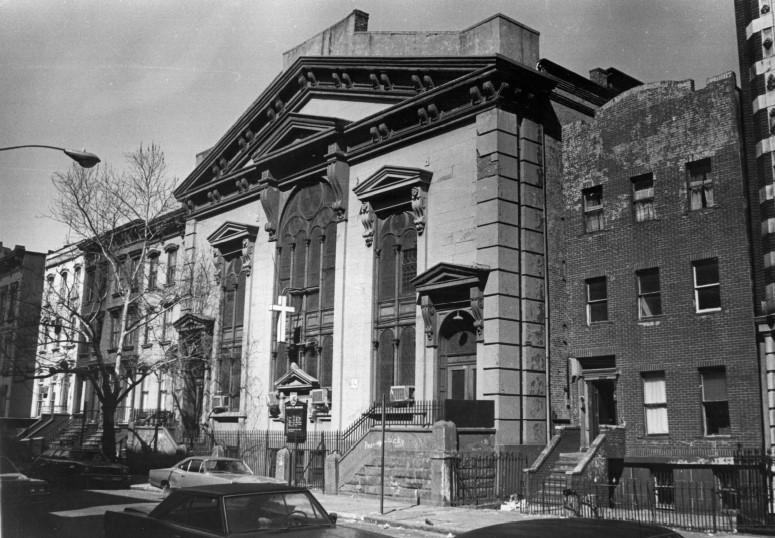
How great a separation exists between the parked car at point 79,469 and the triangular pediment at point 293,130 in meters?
14.0

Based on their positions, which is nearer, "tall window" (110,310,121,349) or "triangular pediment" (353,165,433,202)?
"triangular pediment" (353,165,433,202)

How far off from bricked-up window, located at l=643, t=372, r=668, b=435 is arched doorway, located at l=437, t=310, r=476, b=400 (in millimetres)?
5090

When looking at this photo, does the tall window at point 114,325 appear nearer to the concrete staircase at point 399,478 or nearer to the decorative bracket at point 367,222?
the decorative bracket at point 367,222

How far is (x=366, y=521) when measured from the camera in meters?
18.4

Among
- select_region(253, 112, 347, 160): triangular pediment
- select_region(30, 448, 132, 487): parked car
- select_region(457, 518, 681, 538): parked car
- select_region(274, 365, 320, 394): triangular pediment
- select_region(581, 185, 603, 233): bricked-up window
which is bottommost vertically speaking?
select_region(30, 448, 132, 487): parked car

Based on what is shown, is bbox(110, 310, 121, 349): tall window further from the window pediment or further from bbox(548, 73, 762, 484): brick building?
bbox(548, 73, 762, 484): brick building

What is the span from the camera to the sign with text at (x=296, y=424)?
90.2 ft

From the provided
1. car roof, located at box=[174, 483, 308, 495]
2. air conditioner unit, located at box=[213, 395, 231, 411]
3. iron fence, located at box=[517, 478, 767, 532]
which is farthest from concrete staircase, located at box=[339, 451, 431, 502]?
car roof, located at box=[174, 483, 308, 495]

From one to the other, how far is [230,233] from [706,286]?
21.4 metres

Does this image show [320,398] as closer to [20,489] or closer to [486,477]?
[486,477]

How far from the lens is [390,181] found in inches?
1074

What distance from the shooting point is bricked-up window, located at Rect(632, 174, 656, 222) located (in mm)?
22866

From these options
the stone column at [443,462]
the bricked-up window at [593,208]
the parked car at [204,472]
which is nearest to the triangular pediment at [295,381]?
the parked car at [204,472]

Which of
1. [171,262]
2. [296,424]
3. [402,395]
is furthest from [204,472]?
[171,262]
